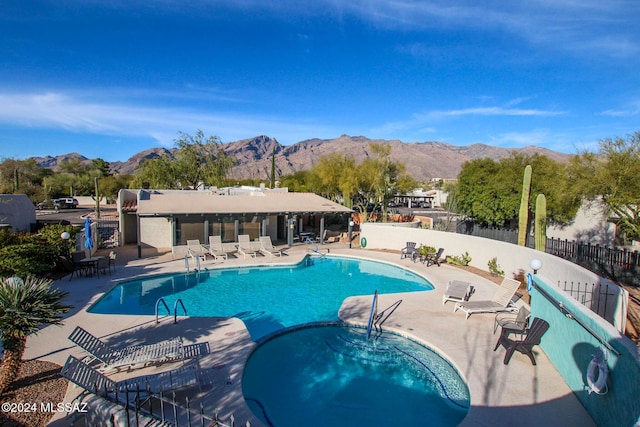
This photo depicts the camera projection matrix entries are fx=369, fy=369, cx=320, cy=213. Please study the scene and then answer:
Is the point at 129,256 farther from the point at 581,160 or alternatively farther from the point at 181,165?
the point at 181,165

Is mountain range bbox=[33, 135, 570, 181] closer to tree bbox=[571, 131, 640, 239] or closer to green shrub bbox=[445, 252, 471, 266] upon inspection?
tree bbox=[571, 131, 640, 239]

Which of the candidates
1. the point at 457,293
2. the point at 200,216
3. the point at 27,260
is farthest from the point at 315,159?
the point at 457,293

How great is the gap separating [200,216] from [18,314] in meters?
13.4

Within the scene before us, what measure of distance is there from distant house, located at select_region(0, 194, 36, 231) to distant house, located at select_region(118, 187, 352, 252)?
5551 mm

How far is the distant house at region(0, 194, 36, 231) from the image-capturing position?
19938mm

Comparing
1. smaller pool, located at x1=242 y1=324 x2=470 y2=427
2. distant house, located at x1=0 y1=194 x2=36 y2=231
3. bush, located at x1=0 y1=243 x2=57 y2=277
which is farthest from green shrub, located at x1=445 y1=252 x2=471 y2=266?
distant house, located at x1=0 y1=194 x2=36 y2=231

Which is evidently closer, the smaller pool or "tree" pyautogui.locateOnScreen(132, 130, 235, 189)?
the smaller pool

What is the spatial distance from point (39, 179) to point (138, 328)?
6926 centimetres

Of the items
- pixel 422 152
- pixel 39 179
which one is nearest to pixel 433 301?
pixel 39 179

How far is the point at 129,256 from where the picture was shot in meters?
18.2

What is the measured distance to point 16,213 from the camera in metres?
20.9

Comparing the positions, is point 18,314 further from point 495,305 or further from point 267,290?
point 495,305

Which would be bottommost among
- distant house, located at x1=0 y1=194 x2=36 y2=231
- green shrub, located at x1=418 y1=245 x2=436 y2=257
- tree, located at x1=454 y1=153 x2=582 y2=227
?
green shrub, located at x1=418 y1=245 x2=436 y2=257

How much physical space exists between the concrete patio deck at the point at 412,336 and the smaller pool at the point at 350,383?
0.39 m
